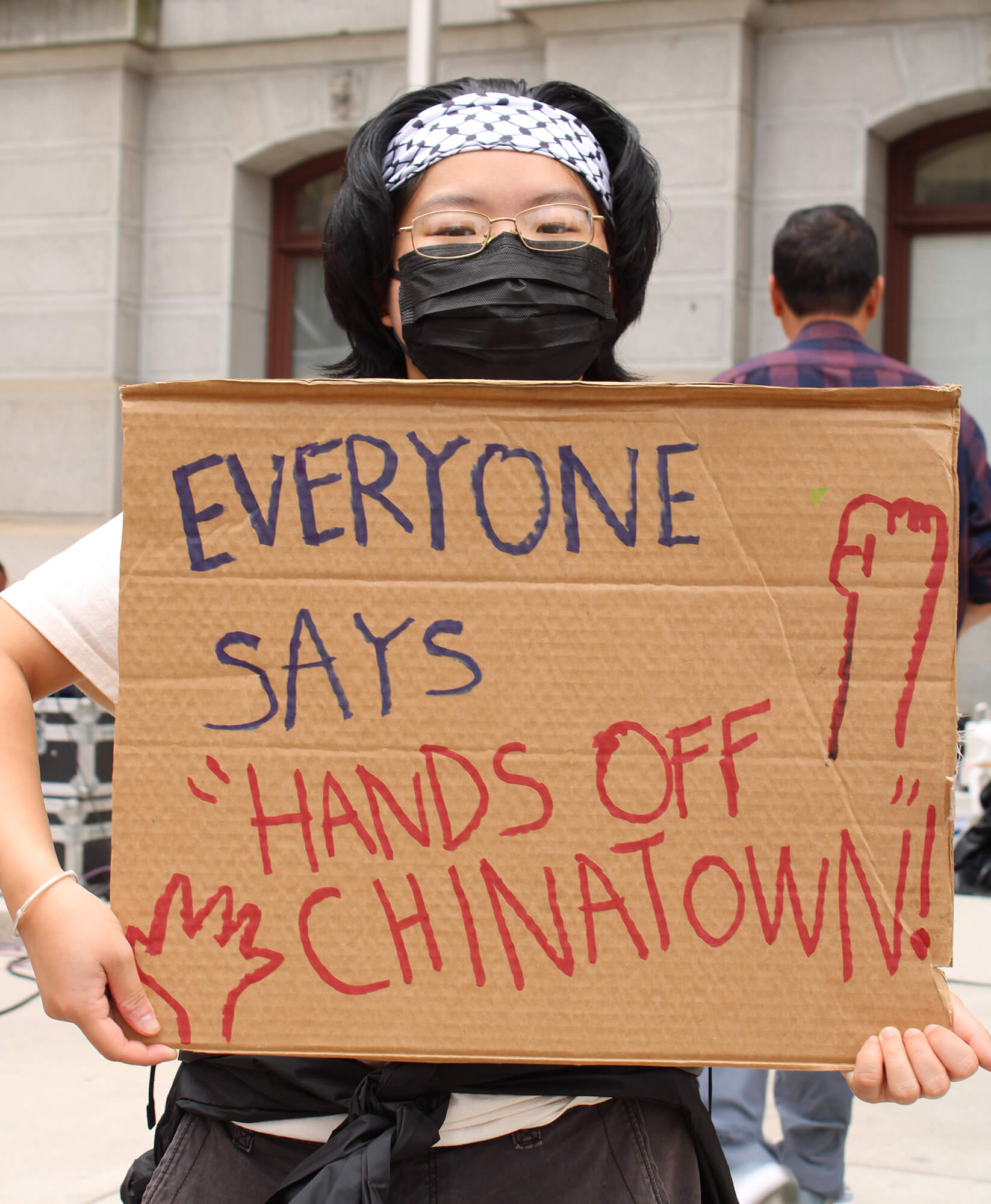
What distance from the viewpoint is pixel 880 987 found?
1.21 meters

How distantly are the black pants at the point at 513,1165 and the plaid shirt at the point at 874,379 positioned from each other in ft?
5.38

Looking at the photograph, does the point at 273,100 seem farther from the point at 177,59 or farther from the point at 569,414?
the point at 569,414

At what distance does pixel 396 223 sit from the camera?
5.05ft

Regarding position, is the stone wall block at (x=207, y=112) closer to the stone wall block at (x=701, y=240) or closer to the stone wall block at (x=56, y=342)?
the stone wall block at (x=56, y=342)

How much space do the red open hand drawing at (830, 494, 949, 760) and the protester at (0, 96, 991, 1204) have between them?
11.5 inches

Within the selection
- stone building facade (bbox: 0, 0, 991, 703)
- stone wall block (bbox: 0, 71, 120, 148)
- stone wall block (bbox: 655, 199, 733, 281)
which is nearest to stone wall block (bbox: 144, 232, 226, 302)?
stone building facade (bbox: 0, 0, 991, 703)

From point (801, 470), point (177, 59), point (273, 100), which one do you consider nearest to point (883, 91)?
point (273, 100)

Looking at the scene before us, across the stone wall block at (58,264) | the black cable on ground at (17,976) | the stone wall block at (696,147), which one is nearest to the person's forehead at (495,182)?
the black cable on ground at (17,976)

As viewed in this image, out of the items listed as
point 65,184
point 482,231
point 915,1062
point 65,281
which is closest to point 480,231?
point 482,231

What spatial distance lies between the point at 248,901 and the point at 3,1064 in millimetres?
2945

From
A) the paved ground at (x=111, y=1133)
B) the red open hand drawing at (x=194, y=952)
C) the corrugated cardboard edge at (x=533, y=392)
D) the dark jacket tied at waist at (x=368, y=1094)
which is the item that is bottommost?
the paved ground at (x=111, y=1133)

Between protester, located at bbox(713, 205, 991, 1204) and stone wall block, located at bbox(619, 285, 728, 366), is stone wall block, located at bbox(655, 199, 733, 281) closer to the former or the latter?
stone wall block, located at bbox(619, 285, 728, 366)

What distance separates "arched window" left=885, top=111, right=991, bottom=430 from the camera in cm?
800

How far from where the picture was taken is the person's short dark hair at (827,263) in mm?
3170
